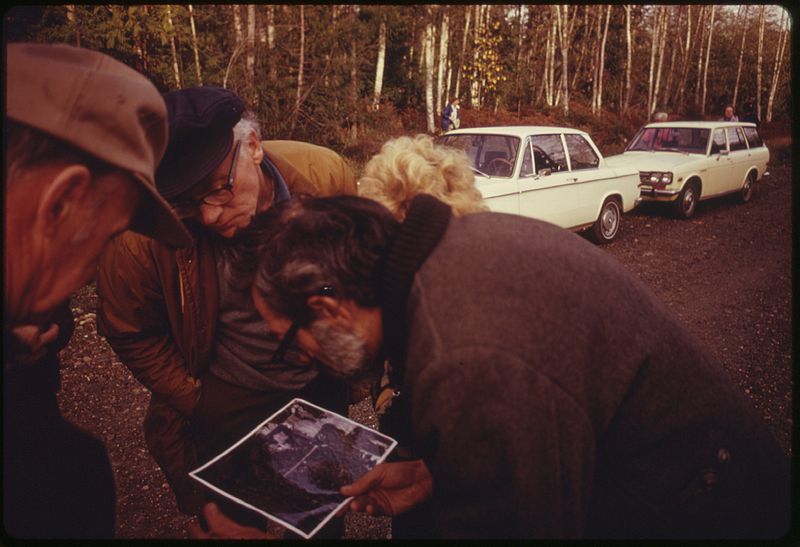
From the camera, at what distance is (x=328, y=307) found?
3.88ft

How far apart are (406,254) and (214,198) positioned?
1.12 meters

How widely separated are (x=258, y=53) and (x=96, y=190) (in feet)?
38.0

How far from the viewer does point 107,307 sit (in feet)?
6.35

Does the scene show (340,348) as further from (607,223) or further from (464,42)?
(464,42)

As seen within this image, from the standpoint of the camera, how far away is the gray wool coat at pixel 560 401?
0.94m

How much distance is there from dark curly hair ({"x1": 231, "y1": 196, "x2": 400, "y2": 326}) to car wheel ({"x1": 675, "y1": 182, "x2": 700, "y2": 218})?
9642 mm

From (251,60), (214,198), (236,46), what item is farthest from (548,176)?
(236,46)

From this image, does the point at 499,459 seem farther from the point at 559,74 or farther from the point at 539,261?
the point at 559,74

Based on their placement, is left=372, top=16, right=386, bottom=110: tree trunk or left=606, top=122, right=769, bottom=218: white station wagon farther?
left=372, top=16, right=386, bottom=110: tree trunk

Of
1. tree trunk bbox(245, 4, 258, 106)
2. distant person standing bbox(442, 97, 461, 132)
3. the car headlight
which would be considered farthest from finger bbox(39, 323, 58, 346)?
distant person standing bbox(442, 97, 461, 132)

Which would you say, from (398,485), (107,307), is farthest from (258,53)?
(398,485)

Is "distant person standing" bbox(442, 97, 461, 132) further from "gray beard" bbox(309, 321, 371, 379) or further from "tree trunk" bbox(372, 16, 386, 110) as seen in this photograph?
"gray beard" bbox(309, 321, 371, 379)

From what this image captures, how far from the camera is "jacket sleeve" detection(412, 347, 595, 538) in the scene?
3.04 feet

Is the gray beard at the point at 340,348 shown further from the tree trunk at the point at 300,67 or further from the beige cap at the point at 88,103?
the tree trunk at the point at 300,67
